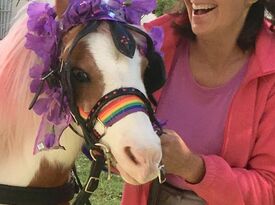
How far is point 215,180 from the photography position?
147 centimetres

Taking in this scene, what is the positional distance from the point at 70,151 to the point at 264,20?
2.24 ft

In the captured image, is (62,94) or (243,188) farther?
(243,188)

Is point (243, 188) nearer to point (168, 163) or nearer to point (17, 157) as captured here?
point (168, 163)

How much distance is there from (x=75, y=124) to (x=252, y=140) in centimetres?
51

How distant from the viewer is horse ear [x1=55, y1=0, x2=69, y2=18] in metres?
1.31

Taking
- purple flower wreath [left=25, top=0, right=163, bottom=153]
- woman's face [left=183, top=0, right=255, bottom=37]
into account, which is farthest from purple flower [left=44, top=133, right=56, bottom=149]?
woman's face [left=183, top=0, right=255, bottom=37]

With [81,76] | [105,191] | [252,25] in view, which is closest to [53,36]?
[81,76]

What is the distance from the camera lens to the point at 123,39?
49.6 inches

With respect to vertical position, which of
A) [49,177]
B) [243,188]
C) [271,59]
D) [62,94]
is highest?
[62,94]

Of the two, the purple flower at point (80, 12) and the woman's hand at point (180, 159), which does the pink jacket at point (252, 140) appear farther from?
the purple flower at point (80, 12)

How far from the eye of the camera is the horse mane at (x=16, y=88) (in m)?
1.40

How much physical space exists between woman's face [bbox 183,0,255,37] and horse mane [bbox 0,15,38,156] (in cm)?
45

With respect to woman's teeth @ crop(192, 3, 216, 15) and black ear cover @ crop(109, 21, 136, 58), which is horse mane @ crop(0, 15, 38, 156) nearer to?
black ear cover @ crop(109, 21, 136, 58)

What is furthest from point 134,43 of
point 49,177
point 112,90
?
point 49,177
